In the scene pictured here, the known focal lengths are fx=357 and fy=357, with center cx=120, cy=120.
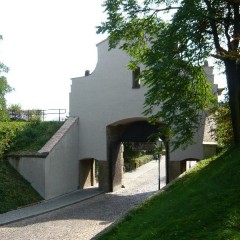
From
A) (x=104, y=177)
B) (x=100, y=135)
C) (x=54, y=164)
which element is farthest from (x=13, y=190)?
(x=100, y=135)

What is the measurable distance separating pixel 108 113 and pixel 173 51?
13376 millimetres

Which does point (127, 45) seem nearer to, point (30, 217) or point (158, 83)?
point (158, 83)

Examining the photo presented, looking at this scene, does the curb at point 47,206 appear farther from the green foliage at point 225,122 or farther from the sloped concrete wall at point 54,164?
the green foliage at point 225,122

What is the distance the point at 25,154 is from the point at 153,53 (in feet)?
42.8

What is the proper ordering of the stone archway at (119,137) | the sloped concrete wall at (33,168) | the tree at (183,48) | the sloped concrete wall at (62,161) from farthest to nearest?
the stone archway at (119,137) < the sloped concrete wall at (62,161) < the sloped concrete wall at (33,168) < the tree at (183,48)

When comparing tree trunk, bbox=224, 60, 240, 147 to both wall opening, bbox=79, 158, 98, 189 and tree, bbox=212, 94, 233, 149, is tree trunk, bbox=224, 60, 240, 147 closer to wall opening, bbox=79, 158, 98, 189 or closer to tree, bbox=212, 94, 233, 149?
tree, bbox=212, 94, 233, 149

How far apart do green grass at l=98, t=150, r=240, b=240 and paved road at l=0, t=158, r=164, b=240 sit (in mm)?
2456

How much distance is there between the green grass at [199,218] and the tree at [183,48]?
128 inches

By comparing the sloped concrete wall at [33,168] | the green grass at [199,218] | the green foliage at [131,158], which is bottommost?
the green foliage at [131,158]

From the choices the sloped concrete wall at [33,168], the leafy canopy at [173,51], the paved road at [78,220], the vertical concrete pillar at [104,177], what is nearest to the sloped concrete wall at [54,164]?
the sloped concrete wall at [33,168]

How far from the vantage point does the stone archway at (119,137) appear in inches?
977

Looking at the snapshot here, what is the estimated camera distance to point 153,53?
11734 mm

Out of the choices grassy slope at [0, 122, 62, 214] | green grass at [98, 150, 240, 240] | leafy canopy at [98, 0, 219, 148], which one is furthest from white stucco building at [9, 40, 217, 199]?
Answer: green grass at [98, 150, 240, 240]

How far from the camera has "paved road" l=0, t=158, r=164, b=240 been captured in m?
13.6
